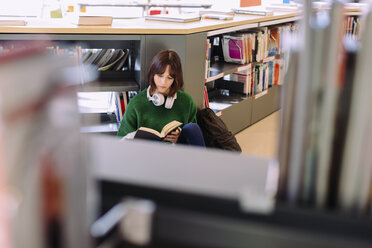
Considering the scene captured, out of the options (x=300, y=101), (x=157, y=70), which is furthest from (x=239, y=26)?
(x=300, y=101)

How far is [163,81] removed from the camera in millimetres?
2785

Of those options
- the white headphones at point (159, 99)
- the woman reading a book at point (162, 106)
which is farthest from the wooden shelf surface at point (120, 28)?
the white headphones at point (159, 99)

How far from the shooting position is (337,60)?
451mm

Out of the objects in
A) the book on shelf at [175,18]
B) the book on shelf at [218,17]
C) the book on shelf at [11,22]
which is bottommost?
the book on shelf at [11,22]

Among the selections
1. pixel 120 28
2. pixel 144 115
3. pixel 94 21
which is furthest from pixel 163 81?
pixel 94 21

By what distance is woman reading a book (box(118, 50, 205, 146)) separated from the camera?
2773 mm

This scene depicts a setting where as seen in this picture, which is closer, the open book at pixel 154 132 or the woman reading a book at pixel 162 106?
the open book at pixel 154 132

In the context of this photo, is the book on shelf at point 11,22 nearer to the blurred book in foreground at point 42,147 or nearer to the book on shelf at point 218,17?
the book on shelf at point 218,17

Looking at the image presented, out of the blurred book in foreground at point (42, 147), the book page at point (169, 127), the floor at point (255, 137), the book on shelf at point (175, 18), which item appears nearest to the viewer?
the blurred book in foreground at point (42, 147)

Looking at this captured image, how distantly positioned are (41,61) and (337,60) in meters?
0.30

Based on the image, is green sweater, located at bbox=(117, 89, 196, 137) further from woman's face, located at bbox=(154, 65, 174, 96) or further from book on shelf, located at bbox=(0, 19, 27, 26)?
book on shelf, located at bbox=(0, 19, 27, 26)

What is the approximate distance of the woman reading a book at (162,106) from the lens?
277 centimetres

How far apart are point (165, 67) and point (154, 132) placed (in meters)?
0.44

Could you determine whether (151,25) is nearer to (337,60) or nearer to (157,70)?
(157,70)
